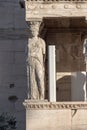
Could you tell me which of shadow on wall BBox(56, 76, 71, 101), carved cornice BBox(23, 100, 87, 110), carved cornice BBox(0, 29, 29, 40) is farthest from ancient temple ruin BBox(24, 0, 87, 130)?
carved cornice BBox(0, 29, 29, 40)

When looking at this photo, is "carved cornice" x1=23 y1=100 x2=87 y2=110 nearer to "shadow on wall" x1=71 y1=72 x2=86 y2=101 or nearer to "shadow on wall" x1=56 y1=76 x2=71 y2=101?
"shadow on wall" x1=71 y1=72 x2=86 y2=101

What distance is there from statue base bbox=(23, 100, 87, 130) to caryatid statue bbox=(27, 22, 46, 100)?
0.20 meters

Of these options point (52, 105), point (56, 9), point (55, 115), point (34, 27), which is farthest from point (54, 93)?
point (56, 9)

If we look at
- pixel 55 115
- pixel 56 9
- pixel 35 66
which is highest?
pixel 56 9

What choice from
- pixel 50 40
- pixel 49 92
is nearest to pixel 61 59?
pixel 50 40

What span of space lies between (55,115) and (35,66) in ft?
3.73

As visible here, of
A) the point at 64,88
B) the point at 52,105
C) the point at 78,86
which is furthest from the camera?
the point at 64,88

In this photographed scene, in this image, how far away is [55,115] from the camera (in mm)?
18562

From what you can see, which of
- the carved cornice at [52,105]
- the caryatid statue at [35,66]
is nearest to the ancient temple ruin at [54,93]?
the carved cornice at [52,105]

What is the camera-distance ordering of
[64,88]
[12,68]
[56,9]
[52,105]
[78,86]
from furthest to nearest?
1. [12,68]
2. [64,88]
3. [78,86]
4. [56,9]
5. [52,105]

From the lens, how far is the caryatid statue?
731 inches

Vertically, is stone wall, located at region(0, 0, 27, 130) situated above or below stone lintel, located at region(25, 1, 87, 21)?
below

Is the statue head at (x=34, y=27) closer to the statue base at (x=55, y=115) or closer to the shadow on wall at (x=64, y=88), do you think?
the statue base at (x=55, y=115)

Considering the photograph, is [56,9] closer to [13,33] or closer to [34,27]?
[34,27]
